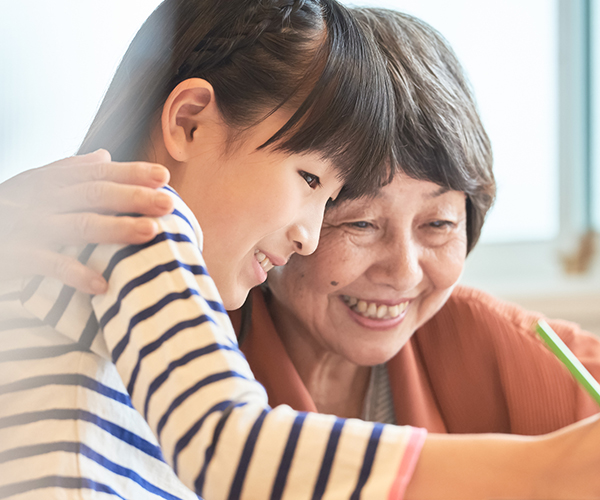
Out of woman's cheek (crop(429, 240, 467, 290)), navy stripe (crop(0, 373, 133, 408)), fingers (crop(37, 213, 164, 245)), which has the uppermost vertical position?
fingers (crop(37, 213, 164, 245))

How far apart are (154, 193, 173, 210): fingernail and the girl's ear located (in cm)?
21

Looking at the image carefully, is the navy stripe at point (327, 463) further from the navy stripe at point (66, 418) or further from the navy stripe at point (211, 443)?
the navy stripe at point (66, 418)

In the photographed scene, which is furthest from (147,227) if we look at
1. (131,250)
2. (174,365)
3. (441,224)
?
(441,224)

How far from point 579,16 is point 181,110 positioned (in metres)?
1.78

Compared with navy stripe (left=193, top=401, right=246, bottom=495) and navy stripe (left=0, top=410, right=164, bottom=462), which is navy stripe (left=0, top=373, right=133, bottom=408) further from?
navy stripe (left=193, top=401, right=246, bottom=495)

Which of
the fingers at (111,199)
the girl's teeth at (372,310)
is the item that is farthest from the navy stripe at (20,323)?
the girl's teeth at (372,310)

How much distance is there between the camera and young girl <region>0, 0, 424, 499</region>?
0.48m

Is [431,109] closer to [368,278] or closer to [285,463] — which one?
[368,278]

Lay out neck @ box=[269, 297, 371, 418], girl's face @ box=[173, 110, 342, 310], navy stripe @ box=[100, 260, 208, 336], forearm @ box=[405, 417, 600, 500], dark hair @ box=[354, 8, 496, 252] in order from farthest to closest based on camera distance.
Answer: neck @ box=[269, 297, 371, 418] < dark hair @ box=[354, 8, 496, 252] < girl's face @ box=[173, 110, 342, 310] < navy stripe @ box=[100, 260, 208, 336] < forearm @ box=[405, 417, 600, 500]

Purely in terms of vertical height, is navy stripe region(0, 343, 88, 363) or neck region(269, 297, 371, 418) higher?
navy stripe region(0, 343, 88, 363)

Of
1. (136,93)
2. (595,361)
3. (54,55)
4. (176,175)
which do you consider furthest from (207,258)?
(595,361)

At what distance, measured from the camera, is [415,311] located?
44.2 inches

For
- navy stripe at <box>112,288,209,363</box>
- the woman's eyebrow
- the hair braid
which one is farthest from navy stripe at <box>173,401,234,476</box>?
the woman's eyebrow

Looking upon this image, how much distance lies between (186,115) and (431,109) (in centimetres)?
36
